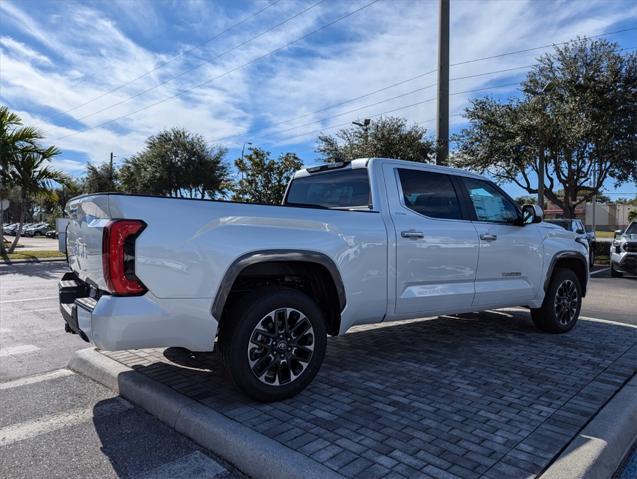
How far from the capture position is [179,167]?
3725 centimetres

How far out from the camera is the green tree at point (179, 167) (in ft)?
121

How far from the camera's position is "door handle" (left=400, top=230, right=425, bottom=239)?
171 inches

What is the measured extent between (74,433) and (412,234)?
9.79 feet

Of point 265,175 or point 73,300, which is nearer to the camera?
point 73,300

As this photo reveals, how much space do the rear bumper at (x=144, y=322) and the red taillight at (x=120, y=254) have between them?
8cm

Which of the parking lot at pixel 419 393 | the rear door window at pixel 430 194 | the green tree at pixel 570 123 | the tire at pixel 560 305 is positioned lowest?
the parking lot at pixel 419 393

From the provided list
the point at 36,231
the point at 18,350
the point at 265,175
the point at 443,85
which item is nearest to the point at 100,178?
the point at 36,231

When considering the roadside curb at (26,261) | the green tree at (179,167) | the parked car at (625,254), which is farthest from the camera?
the green tree at (179,167)

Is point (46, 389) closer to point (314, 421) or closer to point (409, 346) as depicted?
point (314, 421)

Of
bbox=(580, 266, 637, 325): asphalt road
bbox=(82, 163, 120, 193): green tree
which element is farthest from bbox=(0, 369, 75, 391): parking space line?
bbox=(82, 163, 120, 193): green tree

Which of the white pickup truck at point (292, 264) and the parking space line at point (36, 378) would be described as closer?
the white pickup truck at point (292, 264)

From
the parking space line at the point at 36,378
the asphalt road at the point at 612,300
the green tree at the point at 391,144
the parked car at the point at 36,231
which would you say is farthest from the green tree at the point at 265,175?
the parked car at the point at 36,231

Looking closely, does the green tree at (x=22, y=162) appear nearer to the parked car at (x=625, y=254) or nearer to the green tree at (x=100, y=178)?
the parked car at (x=625, y=254)

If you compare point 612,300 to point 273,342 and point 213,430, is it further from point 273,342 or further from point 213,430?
point 213,430
